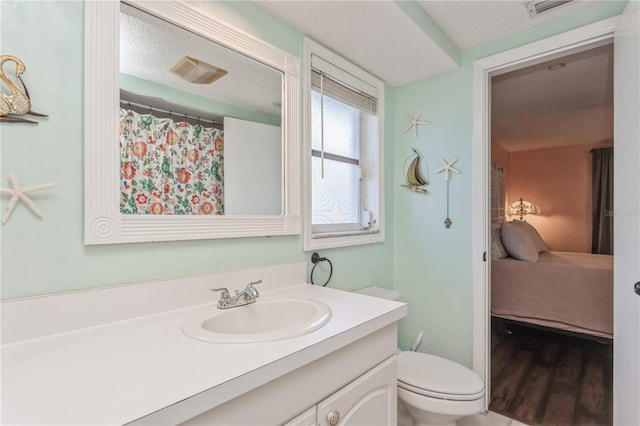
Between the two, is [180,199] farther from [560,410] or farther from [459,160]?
[560,410]

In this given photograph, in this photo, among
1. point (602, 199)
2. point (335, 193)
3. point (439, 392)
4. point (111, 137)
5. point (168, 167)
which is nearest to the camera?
point (111, 137)

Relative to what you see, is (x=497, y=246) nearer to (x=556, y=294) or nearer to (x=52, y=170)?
(x=556, y=294)

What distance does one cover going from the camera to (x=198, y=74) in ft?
3.90

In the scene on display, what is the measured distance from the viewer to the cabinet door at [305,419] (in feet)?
2.53

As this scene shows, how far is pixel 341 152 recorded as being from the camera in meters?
1.86

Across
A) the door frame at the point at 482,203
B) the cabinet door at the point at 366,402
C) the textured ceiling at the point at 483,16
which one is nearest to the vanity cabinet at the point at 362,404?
the cabinet door at the point at 366,402

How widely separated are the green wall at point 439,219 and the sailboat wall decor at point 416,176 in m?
0.04

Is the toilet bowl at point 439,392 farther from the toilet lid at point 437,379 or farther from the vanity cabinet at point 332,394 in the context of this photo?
the vanity cabinet at point 332,394

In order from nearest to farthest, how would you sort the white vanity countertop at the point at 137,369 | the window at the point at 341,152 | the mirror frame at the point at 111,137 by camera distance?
1. the white vanity countertop at the point at 137,369
2. the mirror frame at the point at 111,137
3. the window at the point at 341,152

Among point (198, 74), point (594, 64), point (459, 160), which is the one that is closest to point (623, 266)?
point (459, 160)

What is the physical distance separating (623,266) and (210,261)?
1738mm

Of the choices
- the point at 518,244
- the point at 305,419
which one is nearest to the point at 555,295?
the point at 518,244

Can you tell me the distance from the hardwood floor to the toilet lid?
59cm

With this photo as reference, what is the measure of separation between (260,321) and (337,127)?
1175mm
